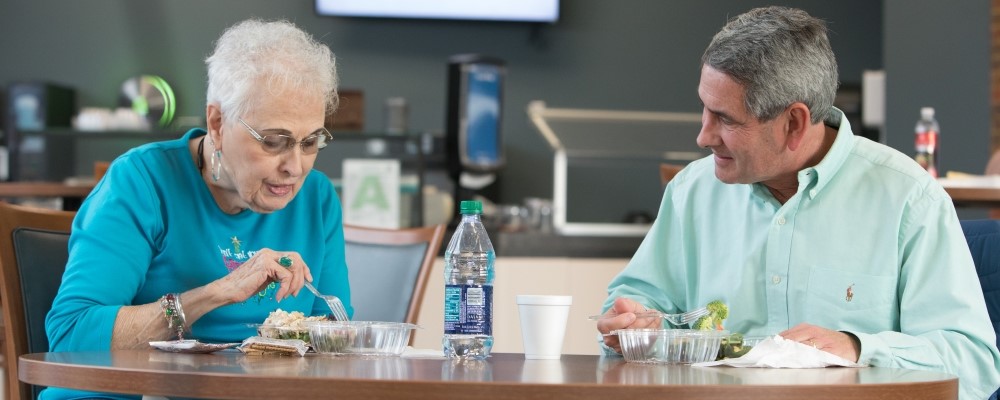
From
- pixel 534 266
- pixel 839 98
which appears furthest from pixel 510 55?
pixel 534 266

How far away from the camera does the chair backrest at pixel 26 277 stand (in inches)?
75.8

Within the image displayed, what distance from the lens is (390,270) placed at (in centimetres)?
250

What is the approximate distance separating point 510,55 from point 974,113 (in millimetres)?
2957

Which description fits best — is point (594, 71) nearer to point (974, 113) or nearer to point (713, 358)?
point (974, 113)

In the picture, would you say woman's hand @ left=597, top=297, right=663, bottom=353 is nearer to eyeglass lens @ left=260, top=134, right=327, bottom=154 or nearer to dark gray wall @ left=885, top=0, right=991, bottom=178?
eyeglass lens @ left=260, top=134, right=327, bottom=154

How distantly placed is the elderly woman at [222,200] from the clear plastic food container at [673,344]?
0.51m

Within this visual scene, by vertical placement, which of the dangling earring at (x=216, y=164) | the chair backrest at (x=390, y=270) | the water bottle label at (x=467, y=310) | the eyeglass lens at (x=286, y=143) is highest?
the eyeglass lens at (x=286, y=143)

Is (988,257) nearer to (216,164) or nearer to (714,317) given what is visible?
(714,317)

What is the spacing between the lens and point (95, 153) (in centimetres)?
509

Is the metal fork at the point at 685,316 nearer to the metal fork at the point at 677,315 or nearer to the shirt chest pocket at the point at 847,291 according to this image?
the metal fork at the point at 677,315

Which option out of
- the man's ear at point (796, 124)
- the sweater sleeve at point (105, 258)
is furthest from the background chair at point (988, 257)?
the sweater sleeve at point (105, 258)

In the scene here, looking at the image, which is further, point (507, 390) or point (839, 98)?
point (839, 98)

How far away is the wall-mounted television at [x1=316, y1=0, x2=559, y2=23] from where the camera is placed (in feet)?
23.7

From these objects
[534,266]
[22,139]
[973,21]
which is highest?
[973,21]
